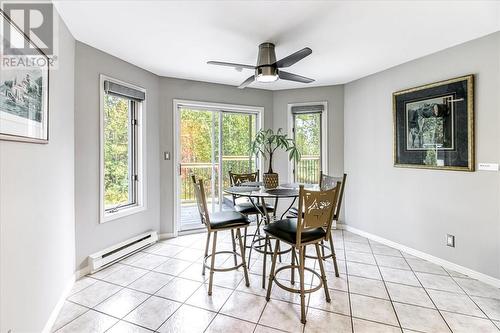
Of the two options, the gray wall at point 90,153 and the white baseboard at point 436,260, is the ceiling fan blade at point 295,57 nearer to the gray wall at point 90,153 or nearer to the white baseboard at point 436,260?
the gray wall at point 90,153

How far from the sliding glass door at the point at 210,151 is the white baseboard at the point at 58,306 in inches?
64.4

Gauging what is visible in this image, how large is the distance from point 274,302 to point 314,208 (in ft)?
2.97

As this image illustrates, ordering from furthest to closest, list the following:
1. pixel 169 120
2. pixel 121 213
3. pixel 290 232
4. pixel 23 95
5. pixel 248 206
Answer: pixel 169 120 < pixel 248 206 < pixel 121 213 < pixel 290 232 < pixel 23 95

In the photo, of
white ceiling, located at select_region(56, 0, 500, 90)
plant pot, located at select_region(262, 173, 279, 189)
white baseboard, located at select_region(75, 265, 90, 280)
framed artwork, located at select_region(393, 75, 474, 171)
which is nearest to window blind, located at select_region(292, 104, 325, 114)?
white ceiling, located at select_region(56, 0, 500, 90)

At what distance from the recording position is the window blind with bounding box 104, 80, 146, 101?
2791mm

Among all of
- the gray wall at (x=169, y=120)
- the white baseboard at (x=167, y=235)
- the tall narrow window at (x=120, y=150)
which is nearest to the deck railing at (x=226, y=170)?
the gray wall at (x=169, y=120)

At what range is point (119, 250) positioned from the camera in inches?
114

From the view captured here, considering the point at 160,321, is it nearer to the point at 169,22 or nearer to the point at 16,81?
the point at 16,81

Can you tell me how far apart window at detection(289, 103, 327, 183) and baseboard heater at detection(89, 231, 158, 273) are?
250 centimetres

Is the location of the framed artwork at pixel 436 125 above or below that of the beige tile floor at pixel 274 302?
above

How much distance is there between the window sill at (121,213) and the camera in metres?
2.79

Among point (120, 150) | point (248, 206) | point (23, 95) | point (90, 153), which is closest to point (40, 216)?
point (23, 95)

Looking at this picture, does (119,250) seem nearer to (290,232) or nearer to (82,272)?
(82,272)

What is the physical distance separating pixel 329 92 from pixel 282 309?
340 centimetres
